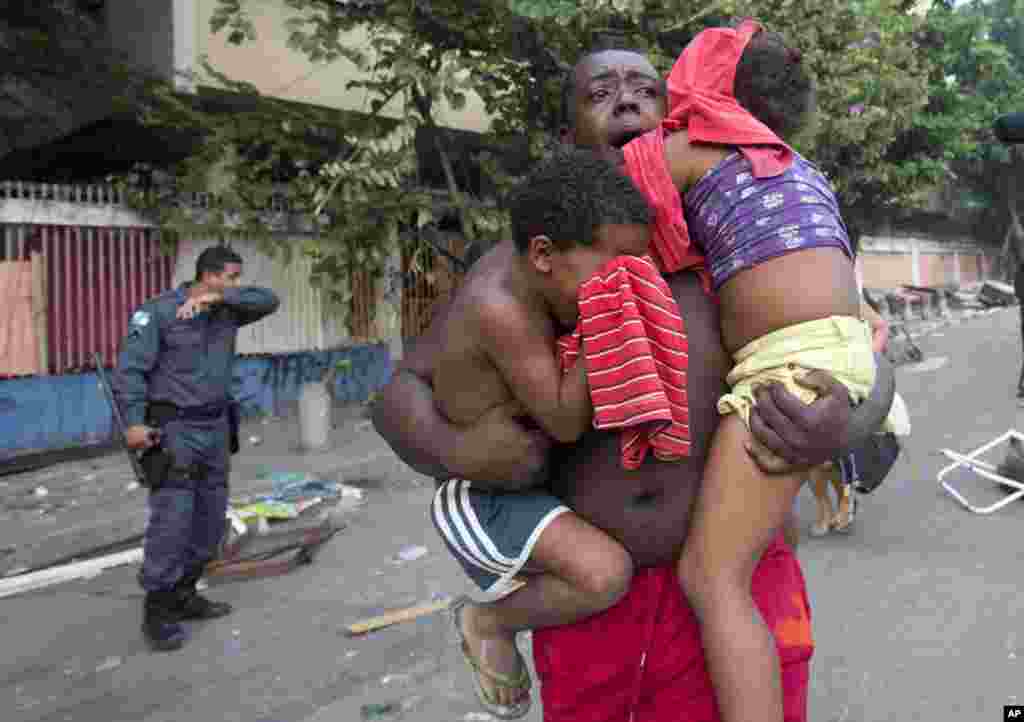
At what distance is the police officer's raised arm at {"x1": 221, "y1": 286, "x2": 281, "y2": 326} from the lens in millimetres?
4953

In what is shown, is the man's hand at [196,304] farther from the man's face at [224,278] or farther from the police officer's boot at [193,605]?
the police officer's boot at [193,605]

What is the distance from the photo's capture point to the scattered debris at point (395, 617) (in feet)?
13.8

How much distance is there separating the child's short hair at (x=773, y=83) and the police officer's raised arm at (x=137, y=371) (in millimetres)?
3698

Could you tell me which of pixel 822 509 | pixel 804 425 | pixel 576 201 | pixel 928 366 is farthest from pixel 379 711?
pixel 928 366

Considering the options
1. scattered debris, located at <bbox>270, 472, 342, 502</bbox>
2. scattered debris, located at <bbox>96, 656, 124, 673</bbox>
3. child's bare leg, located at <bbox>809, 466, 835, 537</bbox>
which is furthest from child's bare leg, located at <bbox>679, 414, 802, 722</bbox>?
scattered debris, located at <bbox>270, 472, 342, 502</bbox>

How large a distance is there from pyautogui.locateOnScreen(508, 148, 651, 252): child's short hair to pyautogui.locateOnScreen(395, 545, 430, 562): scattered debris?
13.6 feet

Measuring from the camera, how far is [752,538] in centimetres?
157

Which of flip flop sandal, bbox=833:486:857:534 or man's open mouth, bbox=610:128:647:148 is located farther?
flip flop sandal, bbox=833:486:857:534

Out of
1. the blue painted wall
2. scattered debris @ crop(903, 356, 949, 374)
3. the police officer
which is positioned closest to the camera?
the police officer

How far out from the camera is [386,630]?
166 inches

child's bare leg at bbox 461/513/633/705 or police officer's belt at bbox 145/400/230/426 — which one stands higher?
police officer's belt at bbox 145/400/230/426

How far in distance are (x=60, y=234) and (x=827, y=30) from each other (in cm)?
785

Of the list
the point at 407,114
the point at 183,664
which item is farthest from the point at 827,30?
the point at 183,664

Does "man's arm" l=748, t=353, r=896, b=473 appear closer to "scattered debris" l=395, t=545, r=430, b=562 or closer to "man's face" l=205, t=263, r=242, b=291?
"man's face" l=205, t=263, r=242, b=291
